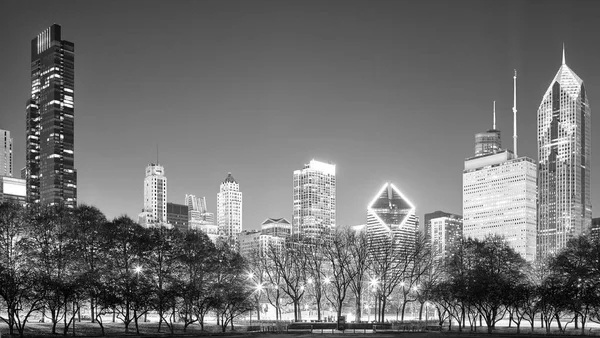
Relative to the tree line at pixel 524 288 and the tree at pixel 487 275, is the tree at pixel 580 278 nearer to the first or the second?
the tree line at pixel 524 288

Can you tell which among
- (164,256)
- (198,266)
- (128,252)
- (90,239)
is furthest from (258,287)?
(90,239)

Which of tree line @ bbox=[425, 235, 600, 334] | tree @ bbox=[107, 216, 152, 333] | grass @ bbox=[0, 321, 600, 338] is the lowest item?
grass @ bbox=[0, 321, 600, 338]

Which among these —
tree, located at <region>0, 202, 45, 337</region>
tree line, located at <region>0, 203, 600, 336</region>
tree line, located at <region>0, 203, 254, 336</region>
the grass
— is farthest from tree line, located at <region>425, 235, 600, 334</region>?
tree, located at <region>0, 202, 45, 337</region>

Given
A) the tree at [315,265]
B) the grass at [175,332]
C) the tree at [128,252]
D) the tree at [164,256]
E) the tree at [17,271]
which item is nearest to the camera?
the tree at [17,271]

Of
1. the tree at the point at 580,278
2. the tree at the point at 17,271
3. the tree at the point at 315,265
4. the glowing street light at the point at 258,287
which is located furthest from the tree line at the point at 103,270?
the tree at the point at 580,278

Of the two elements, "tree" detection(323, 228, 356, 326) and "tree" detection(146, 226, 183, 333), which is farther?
"tree" detection(323, 228, 356, 326)

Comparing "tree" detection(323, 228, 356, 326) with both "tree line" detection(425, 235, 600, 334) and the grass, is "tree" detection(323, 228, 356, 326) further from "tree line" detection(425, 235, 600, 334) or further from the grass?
the grass

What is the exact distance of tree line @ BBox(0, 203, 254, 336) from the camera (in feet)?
219

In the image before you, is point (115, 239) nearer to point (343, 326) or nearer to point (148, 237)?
point (148, 237)

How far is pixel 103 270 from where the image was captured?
257 ft

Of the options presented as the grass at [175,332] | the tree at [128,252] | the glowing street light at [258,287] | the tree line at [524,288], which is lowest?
the grass at [175,332]

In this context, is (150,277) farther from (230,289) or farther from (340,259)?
(340,259)

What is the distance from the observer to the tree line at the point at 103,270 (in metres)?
66.8

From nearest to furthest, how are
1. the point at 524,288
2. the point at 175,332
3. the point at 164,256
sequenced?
the point at 175,332, the point at 524,288, the point at 164,256
